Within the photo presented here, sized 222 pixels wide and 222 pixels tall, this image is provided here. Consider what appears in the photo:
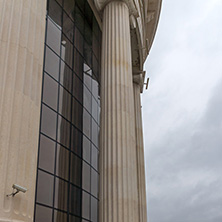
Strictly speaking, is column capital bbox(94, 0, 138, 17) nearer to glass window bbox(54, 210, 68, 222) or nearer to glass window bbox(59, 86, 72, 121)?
glass window bbox(59, 86, 72, 121)

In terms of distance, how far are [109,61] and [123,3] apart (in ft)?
16.9

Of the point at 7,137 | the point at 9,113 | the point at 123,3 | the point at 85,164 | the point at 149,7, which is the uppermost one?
the point at 149,7

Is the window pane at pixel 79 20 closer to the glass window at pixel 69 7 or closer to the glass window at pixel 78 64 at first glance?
the glass window at pixel 69 7

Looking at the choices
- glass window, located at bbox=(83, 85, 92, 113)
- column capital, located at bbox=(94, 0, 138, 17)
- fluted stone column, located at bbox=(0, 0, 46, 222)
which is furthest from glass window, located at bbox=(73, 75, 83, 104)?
fluted stone column, located at bbox=(0, 0, 46, 222)

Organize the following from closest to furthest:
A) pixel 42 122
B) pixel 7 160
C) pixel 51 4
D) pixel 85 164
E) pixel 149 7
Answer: pixel 7 160 < pixel 42 122 < pixel 51 4 < pixel 85 164 < pixel 149 7

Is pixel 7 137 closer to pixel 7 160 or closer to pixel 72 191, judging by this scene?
pixel 7 160

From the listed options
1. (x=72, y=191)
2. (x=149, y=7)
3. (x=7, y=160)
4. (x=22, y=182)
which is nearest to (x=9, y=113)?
(x=7, y=160)

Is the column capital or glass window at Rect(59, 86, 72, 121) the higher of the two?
the column capital

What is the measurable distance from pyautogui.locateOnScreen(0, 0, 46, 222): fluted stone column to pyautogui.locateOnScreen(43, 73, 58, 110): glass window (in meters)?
6.47

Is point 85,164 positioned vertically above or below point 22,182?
above

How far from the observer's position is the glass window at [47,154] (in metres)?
18.8

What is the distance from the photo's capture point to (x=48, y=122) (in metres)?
20.0

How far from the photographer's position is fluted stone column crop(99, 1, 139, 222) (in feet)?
62.6

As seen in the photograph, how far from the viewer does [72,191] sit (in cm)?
2133
